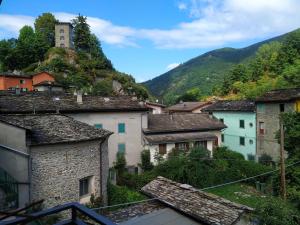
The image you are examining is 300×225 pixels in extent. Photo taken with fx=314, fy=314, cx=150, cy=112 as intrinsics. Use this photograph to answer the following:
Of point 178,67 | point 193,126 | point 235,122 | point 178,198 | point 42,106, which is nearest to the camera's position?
point 178,198

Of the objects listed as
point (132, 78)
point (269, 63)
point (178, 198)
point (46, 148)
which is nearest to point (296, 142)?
point (178, 198)

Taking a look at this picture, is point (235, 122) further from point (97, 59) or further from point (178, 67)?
point (178, 67)

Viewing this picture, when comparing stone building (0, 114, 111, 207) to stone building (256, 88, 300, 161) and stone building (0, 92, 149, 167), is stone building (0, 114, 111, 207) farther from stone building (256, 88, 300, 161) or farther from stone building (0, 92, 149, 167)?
stone building (256, 88, 300, 161)

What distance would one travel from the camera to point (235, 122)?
3925 centimetres

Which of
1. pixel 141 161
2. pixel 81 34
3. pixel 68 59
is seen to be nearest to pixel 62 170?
pixel 141 161

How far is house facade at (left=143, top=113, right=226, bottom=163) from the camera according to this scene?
30719 millimetres

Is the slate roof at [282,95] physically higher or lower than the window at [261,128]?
higher

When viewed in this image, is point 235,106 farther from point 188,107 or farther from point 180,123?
point 188,107

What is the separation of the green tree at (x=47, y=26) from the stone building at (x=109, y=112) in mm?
63214

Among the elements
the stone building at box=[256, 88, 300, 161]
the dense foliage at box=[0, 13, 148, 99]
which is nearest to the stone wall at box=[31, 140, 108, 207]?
the stone building at box=[256, 88, 300, 161]

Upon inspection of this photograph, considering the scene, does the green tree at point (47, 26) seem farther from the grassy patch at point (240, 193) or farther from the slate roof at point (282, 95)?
the grassy patch at point (240, 193)

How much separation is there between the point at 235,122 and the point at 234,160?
9972mm

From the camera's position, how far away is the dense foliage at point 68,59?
204ft

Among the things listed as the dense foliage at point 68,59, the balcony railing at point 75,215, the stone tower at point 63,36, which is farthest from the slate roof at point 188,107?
the balcony railing at point 75,215
